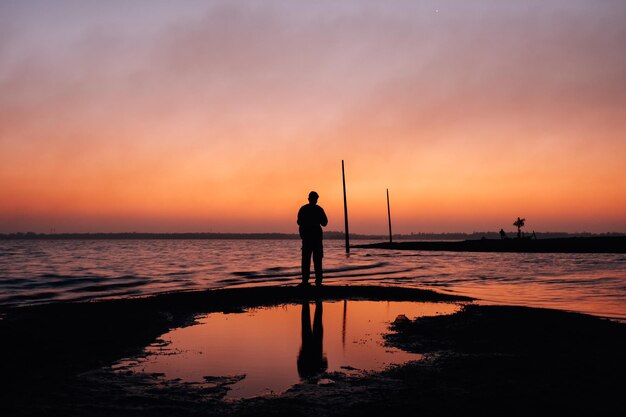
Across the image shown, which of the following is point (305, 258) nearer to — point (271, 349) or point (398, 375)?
point (271, 349)

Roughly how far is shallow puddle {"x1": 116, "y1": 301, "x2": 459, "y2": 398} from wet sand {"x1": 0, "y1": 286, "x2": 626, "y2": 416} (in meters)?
0.28

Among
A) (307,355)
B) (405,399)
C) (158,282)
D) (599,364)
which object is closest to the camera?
(405,399)

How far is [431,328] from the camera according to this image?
29.7 ft

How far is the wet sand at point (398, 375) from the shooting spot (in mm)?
4723

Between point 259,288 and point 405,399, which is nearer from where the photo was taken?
point 405,399

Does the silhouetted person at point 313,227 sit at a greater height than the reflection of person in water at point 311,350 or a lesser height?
greater

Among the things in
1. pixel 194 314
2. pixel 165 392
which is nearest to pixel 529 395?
pixel 165 392

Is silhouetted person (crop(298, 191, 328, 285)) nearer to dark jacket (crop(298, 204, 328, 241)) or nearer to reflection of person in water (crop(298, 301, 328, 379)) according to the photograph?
dark jacket (crop(298, 204, 328, 241))

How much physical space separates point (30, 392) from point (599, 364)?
A: 6.44m

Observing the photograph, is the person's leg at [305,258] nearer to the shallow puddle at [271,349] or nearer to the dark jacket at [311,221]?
the dark jacket at [311,221]

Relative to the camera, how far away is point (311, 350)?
7.30 m

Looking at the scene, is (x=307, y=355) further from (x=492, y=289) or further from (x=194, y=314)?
(x=492, y=289)

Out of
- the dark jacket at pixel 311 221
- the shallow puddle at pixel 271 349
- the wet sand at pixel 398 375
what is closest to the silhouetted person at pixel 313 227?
the dark jacket at pixel 311 221

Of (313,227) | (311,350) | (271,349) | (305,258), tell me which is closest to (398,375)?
(311,350)
